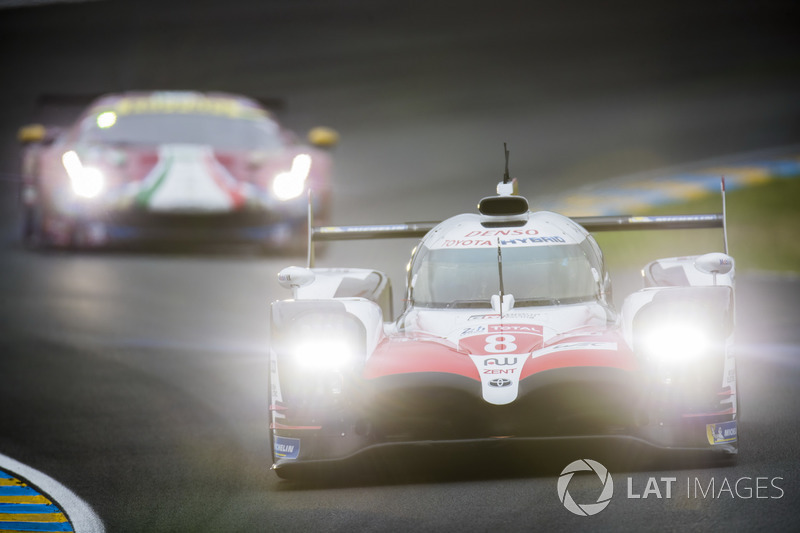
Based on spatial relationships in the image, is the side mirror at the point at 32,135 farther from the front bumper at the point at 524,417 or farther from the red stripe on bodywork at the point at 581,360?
the red stripe on bodywork at the point at 581,360

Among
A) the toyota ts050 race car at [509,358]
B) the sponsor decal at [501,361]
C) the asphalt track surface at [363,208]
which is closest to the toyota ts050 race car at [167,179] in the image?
the asphalt track surface at [363,208]

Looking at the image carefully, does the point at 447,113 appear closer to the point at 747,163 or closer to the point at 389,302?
the point at 747,163

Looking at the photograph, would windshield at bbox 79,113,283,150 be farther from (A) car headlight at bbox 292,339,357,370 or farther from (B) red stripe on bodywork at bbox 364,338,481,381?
(B) red stripe on bodywork at bbox 364,338,481,381

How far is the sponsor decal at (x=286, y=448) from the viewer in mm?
7441

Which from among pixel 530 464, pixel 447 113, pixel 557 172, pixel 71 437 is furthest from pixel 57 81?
pixel 530 464

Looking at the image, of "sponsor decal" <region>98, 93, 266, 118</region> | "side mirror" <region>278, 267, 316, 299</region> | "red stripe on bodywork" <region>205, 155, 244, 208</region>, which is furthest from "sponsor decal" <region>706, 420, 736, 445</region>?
"sponsor decal" <region>98, 93, 266, 118</region>

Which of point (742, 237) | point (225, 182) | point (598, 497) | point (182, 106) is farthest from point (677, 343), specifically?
point (742, 237)

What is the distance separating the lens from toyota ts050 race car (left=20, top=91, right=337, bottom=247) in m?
13.8

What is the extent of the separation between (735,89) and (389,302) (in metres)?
15.4

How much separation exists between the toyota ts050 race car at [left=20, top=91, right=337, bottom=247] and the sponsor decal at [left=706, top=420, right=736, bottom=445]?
22.8 ft

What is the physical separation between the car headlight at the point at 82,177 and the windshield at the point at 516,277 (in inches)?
257

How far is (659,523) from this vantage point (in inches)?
239

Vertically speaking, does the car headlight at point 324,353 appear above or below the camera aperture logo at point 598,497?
above

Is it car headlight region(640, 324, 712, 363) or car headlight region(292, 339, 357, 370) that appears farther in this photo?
car headlight region(292, 339, 357, 370)
